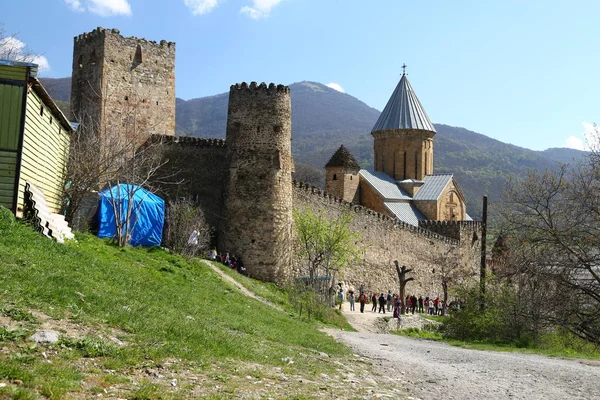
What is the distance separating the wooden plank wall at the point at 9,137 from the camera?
39.3 ft

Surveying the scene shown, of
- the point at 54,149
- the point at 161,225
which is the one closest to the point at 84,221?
the point at 161,225

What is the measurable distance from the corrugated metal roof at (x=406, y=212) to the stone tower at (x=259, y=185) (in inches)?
857

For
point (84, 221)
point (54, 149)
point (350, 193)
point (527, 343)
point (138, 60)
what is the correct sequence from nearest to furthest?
point (54, 149), point (527, 343), point (84, 221), point (138, 60), point (350, 193)

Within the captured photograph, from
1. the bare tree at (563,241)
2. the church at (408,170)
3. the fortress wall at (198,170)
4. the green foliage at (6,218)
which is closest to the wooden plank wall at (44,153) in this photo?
the green foliage at (6,218)

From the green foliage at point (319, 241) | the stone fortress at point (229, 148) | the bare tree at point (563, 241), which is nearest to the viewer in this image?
the bare tree at point (563, 241)

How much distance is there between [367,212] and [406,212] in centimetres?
1338

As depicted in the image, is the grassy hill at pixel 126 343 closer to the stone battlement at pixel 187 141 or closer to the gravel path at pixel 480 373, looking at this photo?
the gravel path at pixel 480 373

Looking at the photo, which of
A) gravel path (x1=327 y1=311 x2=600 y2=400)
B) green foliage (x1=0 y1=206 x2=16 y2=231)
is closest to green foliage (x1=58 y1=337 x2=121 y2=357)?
gravel path (x1=327 y1=311 x2=600 y2=400)

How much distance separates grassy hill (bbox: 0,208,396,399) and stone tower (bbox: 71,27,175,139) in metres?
13.5

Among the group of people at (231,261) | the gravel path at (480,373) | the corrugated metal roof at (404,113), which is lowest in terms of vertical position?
the gravel path at (480,373)

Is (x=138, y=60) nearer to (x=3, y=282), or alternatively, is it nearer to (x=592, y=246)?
(x=592, y=246)

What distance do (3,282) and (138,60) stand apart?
20807mm

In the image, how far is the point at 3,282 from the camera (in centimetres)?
779

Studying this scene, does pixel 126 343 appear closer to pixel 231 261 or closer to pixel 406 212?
pixel 231 261
